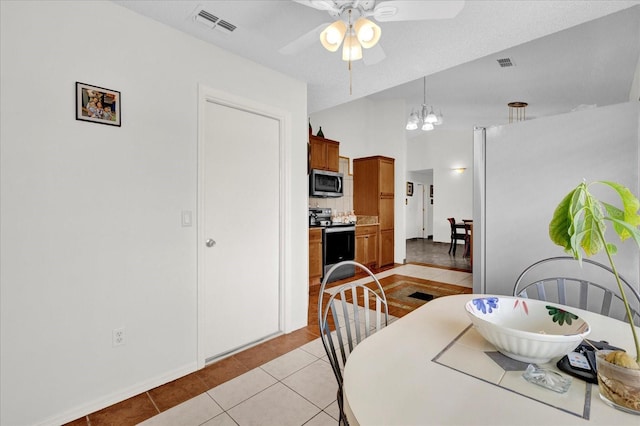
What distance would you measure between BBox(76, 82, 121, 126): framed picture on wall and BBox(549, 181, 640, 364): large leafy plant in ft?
7.35

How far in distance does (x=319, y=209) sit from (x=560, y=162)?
131 inches

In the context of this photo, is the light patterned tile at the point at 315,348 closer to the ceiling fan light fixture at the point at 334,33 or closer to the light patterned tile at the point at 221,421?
the light patterned tile at the point at 221,421

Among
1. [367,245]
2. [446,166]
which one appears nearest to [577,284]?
[367,245]

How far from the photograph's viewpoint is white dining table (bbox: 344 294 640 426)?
671 mm

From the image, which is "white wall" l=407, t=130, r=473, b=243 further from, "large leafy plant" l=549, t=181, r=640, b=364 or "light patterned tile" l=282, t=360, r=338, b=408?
"large leafy plant" l=549, t=181, r=640, b=364

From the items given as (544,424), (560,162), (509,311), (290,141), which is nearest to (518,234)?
(560,162)

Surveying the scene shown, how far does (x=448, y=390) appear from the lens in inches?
30.4

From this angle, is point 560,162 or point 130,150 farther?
point 130,150

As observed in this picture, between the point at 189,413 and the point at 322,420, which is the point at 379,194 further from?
the point at 189,413

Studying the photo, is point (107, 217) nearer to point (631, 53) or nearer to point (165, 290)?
point (165, 290)

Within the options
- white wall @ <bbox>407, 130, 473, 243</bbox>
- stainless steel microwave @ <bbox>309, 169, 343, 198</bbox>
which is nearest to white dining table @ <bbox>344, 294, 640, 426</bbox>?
stainless steel microwave @ <bbox>309, 169, 343, 198</bbox>

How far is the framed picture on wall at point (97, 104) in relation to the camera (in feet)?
5.70

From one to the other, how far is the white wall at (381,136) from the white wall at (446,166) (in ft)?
12.1

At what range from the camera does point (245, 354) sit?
246 cm
